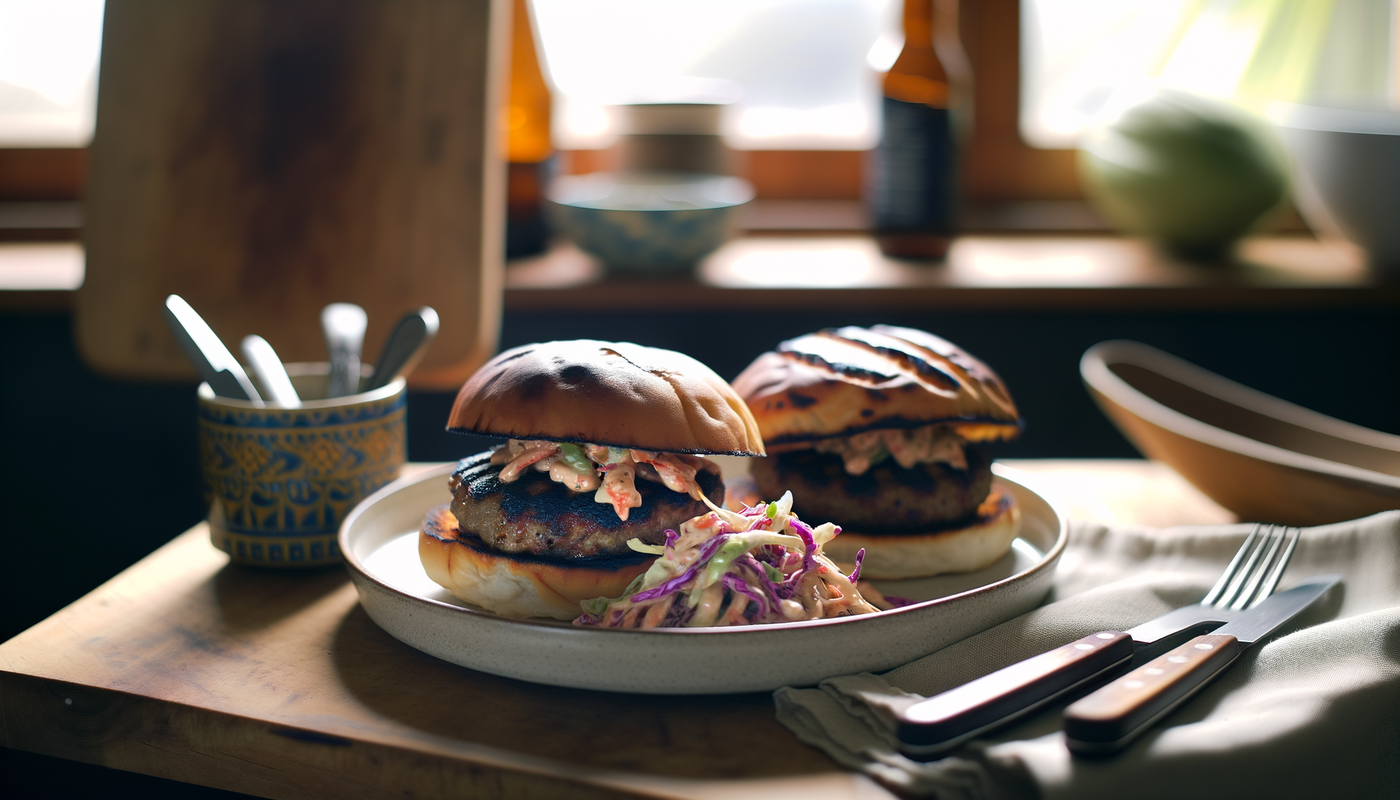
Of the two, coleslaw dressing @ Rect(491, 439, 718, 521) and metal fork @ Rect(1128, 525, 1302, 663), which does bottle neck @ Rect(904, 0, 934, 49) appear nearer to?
metal fork @ Rect(1128, 525, 1302, 663)

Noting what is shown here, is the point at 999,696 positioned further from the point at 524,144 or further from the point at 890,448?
the point at 524,144

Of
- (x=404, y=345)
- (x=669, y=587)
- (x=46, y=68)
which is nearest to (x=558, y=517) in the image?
(x=669, y=587)

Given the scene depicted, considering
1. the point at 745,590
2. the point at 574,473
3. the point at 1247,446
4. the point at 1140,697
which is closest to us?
the point at 1140,697

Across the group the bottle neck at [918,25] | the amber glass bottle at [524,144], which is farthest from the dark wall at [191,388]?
the bottle neck at [918,25]

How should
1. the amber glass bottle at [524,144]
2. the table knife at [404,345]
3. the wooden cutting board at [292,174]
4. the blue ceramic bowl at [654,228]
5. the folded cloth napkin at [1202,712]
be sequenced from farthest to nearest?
1. the amber glass bottle at [524,144]
2. the blue ceramic bowl at [654,228]
3. the wooden cutting board at [292,174]
4. the table knife at [404,345]
5. the folded cloth napkin at [1202,712]

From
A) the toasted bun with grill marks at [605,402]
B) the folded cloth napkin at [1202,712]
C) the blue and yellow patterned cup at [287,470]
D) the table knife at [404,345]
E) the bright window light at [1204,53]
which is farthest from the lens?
the bright window light at [1204,53]

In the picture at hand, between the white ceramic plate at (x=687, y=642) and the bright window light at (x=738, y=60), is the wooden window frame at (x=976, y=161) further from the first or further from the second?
the white ceramic plate at (x=687, y=642)

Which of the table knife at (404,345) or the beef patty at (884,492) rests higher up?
the table knife at (404,345)

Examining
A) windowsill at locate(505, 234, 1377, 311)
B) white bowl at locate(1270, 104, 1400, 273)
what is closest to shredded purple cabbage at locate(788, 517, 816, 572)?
windowsill at locate(505, 234, 1377, 311)
